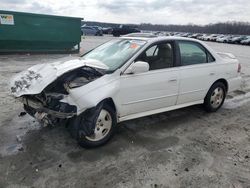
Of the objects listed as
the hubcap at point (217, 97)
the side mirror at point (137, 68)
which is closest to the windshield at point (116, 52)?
the side mirror at point (137, 68)

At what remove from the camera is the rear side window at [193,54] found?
476 cm

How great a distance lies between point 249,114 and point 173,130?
84.5 inches

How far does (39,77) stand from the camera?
3.64 metres

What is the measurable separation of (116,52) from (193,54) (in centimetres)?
158

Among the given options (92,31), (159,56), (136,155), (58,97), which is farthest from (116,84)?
(92,31)

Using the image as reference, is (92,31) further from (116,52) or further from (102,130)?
(102,130)

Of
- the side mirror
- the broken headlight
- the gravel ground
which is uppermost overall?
the side mirror

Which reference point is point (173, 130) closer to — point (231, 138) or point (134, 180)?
point (231, 138)

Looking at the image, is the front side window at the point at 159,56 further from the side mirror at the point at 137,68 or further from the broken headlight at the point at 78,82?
the broken headlight at the point at 78,82

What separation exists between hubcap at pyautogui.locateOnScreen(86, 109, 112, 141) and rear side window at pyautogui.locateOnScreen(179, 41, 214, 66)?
186 cm

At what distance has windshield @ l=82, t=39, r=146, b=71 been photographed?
4.07 m

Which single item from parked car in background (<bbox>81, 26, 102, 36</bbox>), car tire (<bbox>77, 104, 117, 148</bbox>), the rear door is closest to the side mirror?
car tire (<bbox>77, 104, 117, 148</bbox>)

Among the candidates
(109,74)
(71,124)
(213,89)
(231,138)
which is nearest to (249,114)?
(213,89)

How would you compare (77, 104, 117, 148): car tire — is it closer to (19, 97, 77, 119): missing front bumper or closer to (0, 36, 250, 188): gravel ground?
(0, 36, 250, 188): gravel ground
